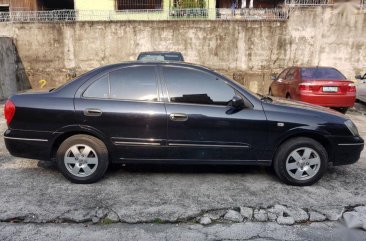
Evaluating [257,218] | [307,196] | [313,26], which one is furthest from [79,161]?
[313,26]

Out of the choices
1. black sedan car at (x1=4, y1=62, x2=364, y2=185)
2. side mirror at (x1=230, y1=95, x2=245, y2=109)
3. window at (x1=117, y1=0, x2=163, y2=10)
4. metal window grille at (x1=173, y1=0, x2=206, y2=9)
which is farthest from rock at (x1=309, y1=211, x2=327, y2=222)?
window at (x1=117, y1=0, x2=163, y2=10)

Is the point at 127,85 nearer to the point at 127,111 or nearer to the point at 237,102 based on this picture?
the point at 127,111

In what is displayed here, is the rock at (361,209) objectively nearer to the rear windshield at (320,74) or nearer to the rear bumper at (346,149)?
the rear bumper at (346,149)

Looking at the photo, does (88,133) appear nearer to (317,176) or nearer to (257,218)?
(257,218)

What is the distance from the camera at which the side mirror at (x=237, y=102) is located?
13.7ft

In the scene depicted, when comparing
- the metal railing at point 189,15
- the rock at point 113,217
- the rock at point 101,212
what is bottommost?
the rock at point 113,217

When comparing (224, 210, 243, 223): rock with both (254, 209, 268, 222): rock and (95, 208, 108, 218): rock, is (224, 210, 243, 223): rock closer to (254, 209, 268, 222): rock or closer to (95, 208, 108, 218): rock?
(254, 209, 268, 222): rock

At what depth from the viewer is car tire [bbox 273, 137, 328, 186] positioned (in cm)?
427

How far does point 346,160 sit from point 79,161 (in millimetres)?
3514

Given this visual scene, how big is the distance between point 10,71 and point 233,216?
12028mm

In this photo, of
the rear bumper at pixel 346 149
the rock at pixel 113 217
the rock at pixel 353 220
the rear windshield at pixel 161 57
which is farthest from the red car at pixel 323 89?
the rock at pixel 113 217

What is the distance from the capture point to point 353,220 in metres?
3.46

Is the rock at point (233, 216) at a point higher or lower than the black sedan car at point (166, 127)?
lower

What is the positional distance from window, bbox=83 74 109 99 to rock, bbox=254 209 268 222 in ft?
7.64
